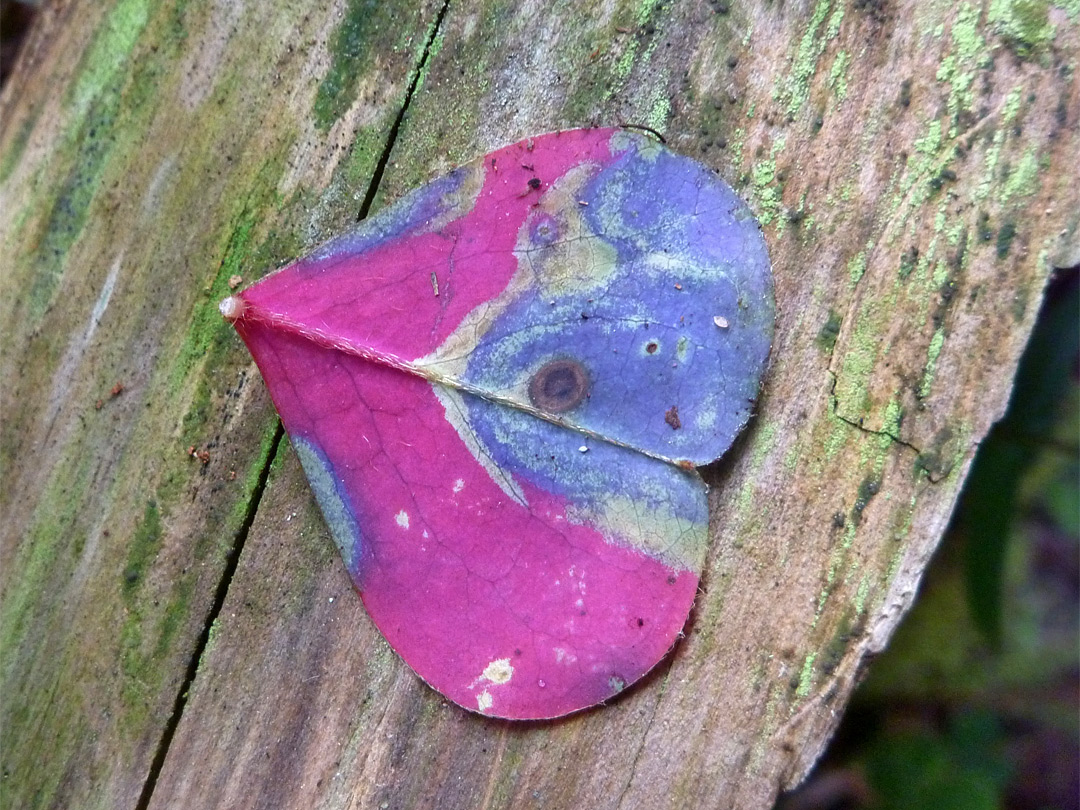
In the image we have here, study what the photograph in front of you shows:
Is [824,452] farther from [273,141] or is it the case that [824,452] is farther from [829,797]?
[829,797]

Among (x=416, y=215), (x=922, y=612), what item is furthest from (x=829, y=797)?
(x=416, y=215)

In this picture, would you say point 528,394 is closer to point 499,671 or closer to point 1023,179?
point 499,671

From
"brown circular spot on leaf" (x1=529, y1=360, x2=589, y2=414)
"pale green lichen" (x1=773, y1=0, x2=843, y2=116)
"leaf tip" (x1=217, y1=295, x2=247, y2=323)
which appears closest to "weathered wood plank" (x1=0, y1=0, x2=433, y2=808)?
"leaf tip" (x1=217, y1=295, x2=247, y2=323)

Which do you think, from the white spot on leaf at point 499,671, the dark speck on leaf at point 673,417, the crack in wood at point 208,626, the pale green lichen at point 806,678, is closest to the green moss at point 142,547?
the crack in wood at point 208,626

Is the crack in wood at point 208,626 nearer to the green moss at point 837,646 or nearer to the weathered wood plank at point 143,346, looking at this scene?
the weathered wood plank at point 143,346

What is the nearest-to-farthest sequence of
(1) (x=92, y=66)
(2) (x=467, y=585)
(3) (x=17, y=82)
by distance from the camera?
1. (2) (x=467, y=585)
2. (1) (x=92, y=66)
3. (3) (x=17, y=82)

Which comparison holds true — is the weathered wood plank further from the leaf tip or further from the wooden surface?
the leaf tip
